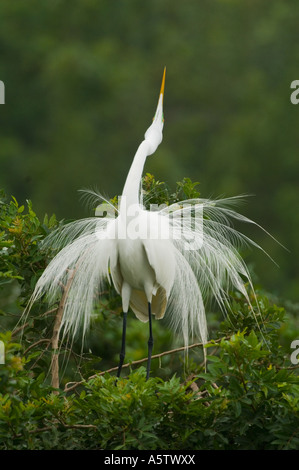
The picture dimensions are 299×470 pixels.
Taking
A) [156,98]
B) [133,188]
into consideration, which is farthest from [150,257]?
[156,98]

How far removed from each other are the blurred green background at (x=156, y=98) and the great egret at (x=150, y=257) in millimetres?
9701

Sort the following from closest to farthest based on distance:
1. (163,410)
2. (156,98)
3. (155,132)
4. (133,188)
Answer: (163,410) < (133,188) < (155,132) < (156,98)

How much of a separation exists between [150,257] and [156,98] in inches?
552

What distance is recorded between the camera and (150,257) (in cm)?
329

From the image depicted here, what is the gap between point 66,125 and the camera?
1761cm

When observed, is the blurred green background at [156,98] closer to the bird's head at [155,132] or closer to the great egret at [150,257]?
the bird's head at [155,132]

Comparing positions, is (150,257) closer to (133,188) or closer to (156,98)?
(133,188)

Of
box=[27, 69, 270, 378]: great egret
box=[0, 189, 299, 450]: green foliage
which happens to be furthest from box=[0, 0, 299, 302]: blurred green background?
box=[0, 189, 299, 450]: green foliage

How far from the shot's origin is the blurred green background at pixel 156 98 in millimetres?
15445

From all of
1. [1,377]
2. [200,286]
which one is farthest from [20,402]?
[200,286]

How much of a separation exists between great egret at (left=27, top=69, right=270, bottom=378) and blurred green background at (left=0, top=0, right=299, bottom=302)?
31.8 ft

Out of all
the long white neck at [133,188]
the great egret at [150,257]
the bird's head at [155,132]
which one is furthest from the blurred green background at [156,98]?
the long white neck at [133,188]

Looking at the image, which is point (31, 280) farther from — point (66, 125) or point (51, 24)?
point (51, 24)

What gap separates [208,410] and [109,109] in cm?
1556
